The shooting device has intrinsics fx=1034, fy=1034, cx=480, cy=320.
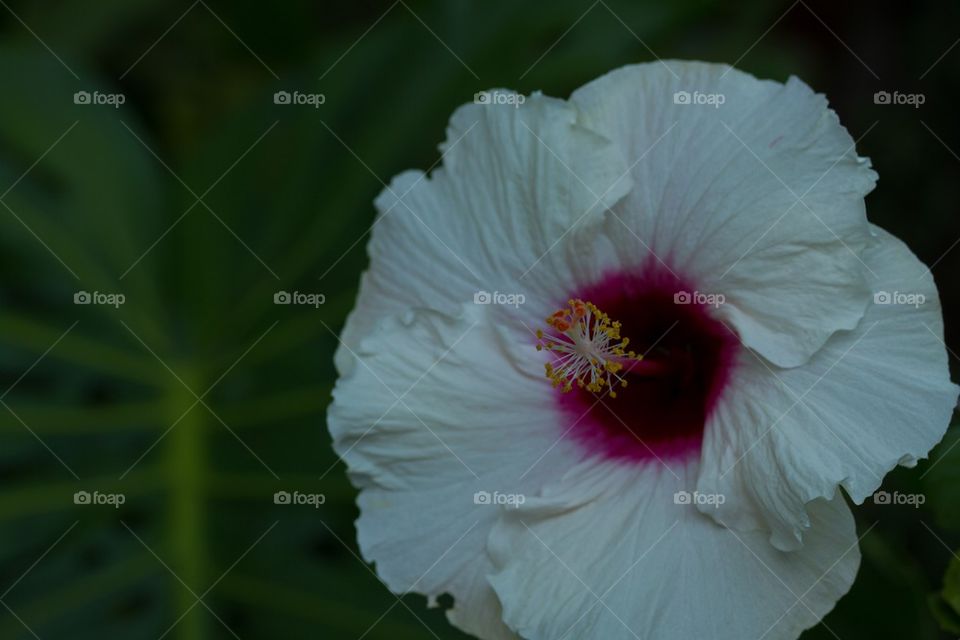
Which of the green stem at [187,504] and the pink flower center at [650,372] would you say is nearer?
the pink flower center at [650,372]

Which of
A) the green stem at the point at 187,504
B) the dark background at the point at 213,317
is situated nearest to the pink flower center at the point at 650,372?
the dark background at the point at 213,317

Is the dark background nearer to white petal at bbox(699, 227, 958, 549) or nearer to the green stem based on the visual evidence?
the green stem

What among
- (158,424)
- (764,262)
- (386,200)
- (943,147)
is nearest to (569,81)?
(386,200)

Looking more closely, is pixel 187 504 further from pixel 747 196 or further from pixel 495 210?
pixel 747 196

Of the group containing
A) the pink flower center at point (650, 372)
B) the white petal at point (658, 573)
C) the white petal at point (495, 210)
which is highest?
the white petal at point (495, 210)

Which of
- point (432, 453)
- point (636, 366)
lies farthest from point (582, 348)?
point (432, 453)

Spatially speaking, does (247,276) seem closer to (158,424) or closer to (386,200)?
(158,424)

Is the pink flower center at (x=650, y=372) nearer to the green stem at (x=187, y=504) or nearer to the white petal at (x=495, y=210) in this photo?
the white petal at (x=495, y=210)

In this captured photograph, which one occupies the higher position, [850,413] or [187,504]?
[187,504]
